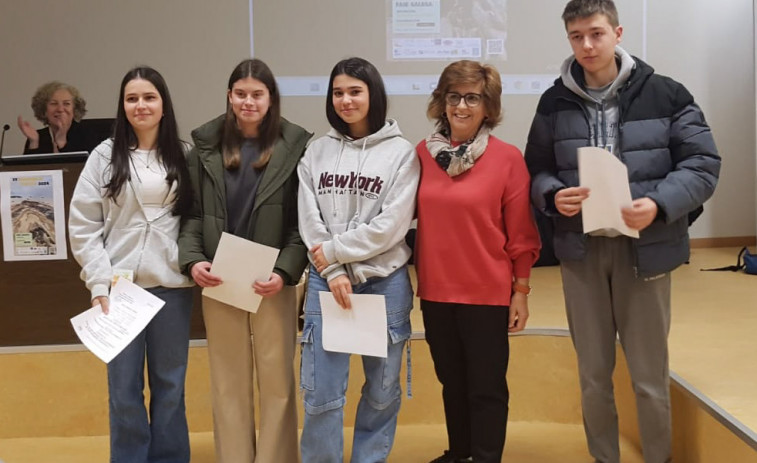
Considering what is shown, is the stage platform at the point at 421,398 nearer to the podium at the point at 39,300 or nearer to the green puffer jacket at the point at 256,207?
the podium at the point at 39,300

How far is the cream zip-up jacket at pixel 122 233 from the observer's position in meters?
2.27

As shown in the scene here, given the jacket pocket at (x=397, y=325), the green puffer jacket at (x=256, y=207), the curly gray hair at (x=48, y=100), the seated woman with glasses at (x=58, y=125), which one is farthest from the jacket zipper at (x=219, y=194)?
the curly gray hair at (x=48, y=100)

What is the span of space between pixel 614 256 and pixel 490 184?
424 mm

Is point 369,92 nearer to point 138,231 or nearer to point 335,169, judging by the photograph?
point 335,169

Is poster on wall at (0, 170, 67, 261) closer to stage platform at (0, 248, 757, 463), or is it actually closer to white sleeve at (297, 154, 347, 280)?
stage platform at (0, 248, 757, 463)

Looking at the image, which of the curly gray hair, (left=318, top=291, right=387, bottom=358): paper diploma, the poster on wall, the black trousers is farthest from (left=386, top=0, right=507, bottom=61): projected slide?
(left=318, top=291, right=387, bottom=358): paper diploma

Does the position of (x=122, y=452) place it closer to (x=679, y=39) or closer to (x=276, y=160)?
(x=276, y=160)

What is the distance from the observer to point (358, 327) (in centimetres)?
218

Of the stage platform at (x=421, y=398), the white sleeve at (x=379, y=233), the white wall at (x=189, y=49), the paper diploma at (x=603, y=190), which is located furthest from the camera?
the white wall at (x=189, y=49)

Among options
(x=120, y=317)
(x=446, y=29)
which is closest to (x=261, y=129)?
(x=120, y=317)

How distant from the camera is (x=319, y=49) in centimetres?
510

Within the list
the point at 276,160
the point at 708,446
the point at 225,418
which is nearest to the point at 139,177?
the point at 276,160

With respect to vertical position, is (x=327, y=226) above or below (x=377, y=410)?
above

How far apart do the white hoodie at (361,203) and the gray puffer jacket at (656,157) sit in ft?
1.40
